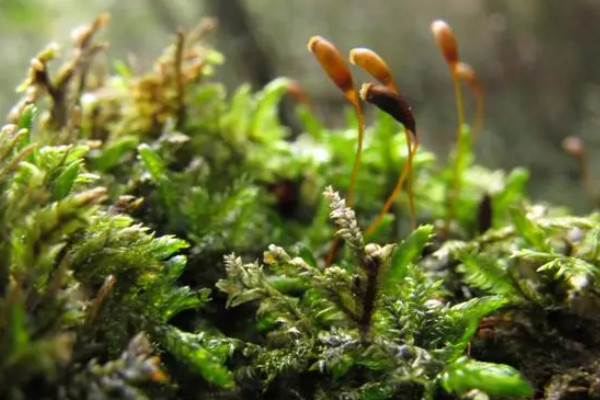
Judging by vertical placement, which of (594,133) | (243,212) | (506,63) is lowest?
(243,212)

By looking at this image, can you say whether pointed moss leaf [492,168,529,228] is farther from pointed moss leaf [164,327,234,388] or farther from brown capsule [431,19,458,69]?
pointed moss leaf [164,327,234,388]

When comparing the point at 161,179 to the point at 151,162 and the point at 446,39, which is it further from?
the point at 446,39

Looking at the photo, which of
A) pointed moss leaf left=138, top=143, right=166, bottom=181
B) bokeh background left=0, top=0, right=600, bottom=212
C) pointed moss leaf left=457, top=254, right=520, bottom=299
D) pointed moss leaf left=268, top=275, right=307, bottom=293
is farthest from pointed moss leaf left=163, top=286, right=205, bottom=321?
bokeh background left=0, top=0, right=600, bottom=212

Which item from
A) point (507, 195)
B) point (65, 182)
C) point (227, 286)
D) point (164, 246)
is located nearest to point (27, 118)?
point (65, 182)

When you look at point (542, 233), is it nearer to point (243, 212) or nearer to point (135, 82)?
point (243, 212)

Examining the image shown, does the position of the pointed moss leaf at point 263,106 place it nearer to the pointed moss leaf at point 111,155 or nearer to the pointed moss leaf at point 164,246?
the pointed moss leaf at point 111,155

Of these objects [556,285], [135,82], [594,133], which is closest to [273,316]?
[556,285]

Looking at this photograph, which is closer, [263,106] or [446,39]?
[446,39]
